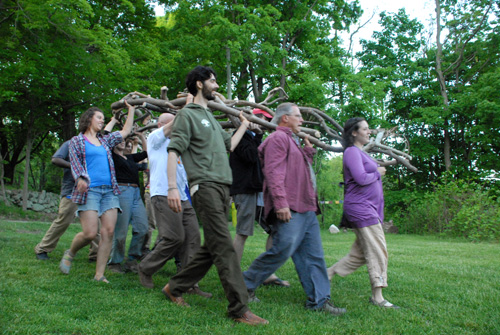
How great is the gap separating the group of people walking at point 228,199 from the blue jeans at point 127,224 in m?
0.02

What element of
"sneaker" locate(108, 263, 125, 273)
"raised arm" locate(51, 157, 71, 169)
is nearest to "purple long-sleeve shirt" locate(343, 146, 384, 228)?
"sneaker" locate(108, 263, 125, 273)

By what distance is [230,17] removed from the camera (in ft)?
72.2

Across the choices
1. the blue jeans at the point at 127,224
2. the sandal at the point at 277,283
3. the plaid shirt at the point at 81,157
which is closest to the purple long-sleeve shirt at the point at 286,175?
the sandal at the point at 277,283

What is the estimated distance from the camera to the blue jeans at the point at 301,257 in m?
4.12

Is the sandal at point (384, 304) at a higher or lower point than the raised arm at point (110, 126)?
lower

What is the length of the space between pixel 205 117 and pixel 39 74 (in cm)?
1286

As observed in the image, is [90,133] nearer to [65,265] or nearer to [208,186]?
[65,265]

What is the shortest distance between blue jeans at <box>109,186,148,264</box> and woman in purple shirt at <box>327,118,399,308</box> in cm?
308

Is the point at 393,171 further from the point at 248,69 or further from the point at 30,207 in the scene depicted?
the point at 30,207

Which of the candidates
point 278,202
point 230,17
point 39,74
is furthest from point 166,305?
point 230,17

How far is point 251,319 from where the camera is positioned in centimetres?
362

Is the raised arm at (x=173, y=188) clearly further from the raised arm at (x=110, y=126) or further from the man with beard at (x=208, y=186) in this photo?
the raised arm at (x=110, y=126)

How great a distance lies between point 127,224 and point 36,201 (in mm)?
16378

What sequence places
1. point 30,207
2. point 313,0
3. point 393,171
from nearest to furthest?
1. point 30,207
2. point 313,0
3. point 393,171
